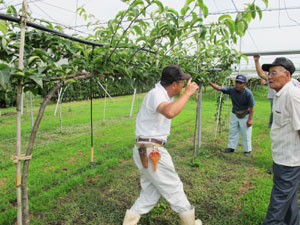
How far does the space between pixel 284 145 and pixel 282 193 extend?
461 millimetres

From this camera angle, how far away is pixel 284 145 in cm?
229

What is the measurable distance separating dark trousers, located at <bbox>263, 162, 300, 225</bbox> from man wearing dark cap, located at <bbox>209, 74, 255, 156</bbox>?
285cm

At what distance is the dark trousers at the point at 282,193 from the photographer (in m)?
2.26

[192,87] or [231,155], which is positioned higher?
[192,87]

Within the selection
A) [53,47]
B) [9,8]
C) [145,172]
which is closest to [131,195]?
[145,172]

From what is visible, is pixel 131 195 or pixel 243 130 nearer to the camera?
pixel 131 195

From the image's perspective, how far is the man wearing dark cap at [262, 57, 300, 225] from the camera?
2236 millimetres

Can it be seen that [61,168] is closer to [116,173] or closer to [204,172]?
[116,173]

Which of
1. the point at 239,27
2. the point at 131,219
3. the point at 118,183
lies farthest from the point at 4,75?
the point at 118,183

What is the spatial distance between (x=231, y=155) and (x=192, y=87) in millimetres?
3733

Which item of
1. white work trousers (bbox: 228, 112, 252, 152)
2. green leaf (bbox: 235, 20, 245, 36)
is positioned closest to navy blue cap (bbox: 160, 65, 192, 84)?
green leaf (bbox: 235, 20, 245, 36)

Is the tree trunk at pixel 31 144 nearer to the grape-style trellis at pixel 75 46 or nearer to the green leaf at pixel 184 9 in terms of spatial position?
the grape-style trellis at pixel 75 46

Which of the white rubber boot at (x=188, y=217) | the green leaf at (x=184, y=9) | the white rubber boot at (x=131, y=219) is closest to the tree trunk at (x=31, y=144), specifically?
the white rubber boot at (x=131, y=219)

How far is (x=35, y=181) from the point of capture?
3881mm
